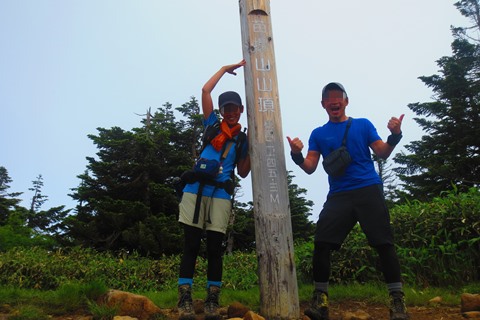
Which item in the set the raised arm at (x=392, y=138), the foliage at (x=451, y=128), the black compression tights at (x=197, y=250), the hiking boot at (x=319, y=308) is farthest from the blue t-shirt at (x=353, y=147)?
the foliage at (x=451, y=128)

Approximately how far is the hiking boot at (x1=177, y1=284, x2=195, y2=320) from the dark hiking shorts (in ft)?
4.06

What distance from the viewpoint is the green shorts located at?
3.51 m

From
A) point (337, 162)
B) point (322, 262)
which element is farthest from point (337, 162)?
point (322, 262)

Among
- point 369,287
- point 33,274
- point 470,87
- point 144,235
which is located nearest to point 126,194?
point 144,235

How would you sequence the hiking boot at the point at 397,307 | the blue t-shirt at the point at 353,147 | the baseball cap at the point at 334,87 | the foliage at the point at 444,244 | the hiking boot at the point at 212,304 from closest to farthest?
the hiking boot at the point at 397,307
the hiking boot at the point at 212,304
the blue t-shirt at the point at 353,147
the baseball cap at the point at 334,87
the foliage at the point at 444,244

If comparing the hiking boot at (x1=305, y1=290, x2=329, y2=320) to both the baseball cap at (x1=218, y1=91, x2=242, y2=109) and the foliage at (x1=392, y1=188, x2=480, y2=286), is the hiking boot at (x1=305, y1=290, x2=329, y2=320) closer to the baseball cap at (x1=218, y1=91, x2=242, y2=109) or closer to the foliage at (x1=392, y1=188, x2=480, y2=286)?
the baseball cap at (x1=218, y1=91, x2=242, y2=109)

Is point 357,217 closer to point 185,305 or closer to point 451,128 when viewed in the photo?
point 185,305

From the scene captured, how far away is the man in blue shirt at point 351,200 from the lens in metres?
3.26

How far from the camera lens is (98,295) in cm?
410

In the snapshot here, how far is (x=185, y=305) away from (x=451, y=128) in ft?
63.2

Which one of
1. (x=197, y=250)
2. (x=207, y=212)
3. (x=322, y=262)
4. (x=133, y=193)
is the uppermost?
(x=133, y=193)

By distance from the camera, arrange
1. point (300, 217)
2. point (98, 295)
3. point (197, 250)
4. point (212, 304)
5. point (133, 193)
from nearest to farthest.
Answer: point (212, 304) < point (197, 250) < point (98, 295) < point (133, 193) < point (300, 217)

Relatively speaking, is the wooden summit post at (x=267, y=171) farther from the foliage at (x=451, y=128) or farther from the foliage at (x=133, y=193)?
the foliage at (x=451, y=128)

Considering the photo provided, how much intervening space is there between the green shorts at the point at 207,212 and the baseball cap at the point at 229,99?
0.97 meters
